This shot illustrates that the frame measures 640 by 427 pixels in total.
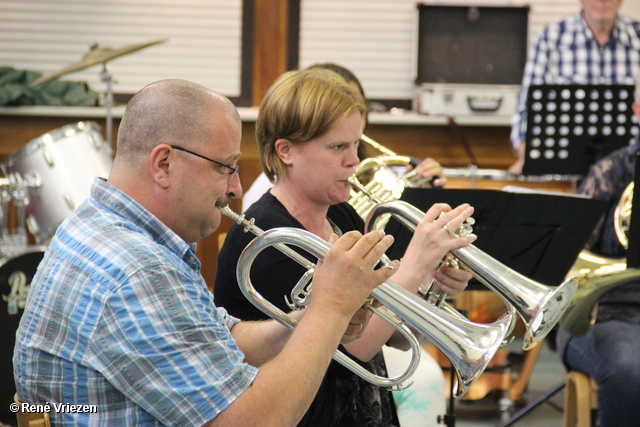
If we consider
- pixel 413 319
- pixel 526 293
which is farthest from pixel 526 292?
→ pixel 413 319

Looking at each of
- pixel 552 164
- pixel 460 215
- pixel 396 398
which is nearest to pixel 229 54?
pixel 552 164

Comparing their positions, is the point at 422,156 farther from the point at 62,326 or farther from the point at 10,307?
the point at 62,326

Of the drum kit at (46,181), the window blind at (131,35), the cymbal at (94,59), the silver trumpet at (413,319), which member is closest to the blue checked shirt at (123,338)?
the silver trumpet at (413,319)

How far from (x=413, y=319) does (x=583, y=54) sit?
12.5ft

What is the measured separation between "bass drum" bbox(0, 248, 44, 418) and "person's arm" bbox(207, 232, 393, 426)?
1955mm

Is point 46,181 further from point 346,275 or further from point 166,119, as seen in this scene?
point 346,275

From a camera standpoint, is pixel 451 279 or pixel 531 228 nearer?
pixel 451 279

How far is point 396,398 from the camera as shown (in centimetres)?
254

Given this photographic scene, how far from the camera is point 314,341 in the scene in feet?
4.39

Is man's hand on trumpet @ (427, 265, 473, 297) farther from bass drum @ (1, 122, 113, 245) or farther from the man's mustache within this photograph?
bass drum @ (1, 122, 113, 245)

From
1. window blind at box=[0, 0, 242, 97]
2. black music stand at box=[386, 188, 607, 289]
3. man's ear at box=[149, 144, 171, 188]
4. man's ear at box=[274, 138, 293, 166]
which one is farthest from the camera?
window blind at box=[0, 0, 242, 97]

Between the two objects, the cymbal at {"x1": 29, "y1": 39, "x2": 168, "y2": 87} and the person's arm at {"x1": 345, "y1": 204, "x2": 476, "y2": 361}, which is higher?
the cymbal at {"x1": 29, "y1": 39, "x2": 168, "y2": 87}

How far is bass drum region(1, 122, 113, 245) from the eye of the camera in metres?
3.85

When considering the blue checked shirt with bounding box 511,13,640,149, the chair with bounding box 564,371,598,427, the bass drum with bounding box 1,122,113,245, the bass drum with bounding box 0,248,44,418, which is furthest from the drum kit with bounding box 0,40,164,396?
the blue checked shirt with bounding box 511,13,640,149
